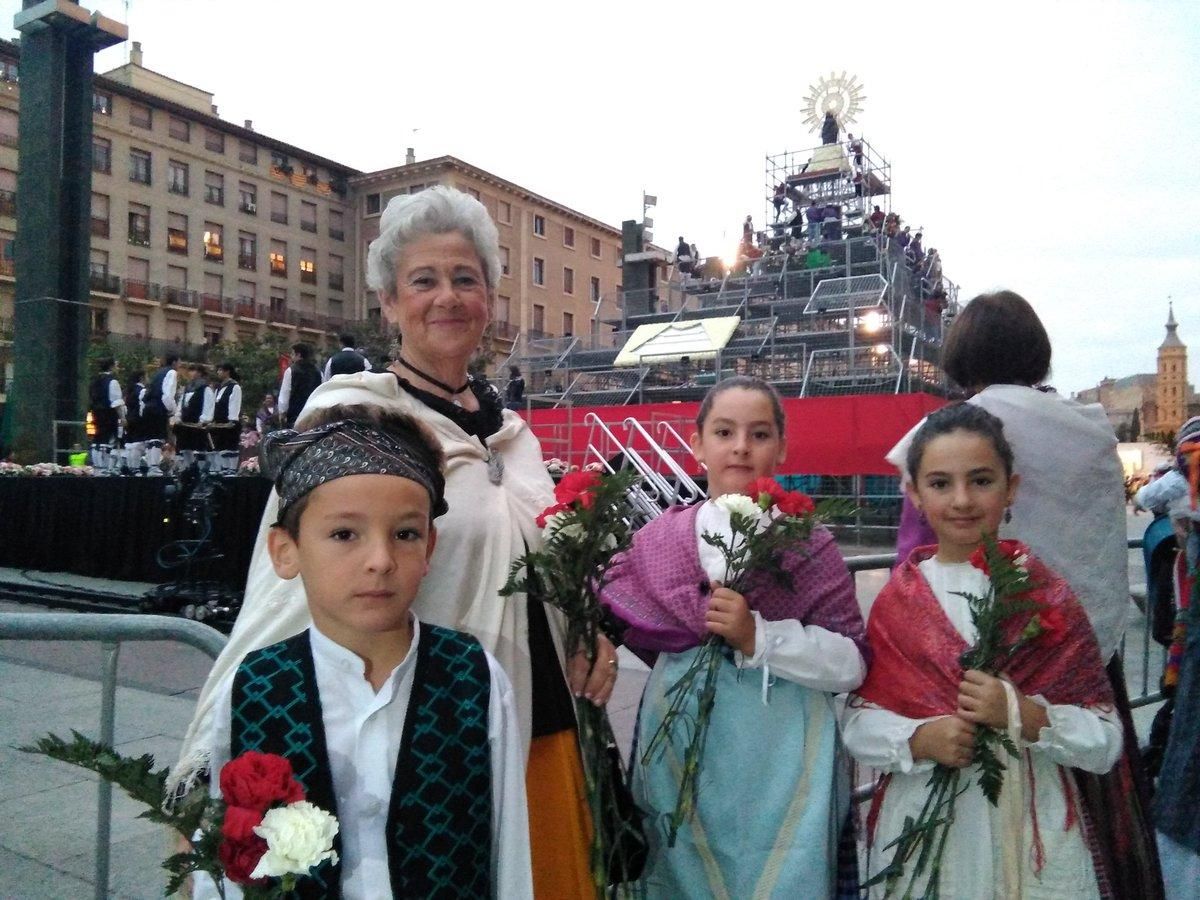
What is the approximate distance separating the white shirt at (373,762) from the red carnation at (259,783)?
0.62ft

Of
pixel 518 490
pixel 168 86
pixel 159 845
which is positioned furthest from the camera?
pixel 168 86

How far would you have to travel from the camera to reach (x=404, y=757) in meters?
1.32

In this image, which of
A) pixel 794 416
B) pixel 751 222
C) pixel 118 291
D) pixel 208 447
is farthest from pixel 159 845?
pixel 118 291

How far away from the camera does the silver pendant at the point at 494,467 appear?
1.84 meters

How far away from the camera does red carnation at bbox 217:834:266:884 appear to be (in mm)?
1075

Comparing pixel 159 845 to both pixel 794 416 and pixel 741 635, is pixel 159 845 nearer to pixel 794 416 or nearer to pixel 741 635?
pixel 741 635

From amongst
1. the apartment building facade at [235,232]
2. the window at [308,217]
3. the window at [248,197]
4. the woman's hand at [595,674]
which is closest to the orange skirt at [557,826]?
the woman's hand at [595,674]

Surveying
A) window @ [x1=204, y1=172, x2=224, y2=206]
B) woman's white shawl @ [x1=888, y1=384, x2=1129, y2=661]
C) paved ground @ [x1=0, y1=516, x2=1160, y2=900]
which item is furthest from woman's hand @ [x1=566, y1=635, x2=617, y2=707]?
window @ [x1=204, y1=172, x2=224, y2=206]

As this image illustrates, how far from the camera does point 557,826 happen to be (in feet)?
5.70

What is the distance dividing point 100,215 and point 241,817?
48398 millimetres

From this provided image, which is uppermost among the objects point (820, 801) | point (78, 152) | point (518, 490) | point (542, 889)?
point (78, 152)

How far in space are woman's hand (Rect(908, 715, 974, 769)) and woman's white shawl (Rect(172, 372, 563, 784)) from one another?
79 centimetres

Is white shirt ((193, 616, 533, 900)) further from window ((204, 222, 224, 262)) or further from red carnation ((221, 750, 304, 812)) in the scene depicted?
window ((204, 222, 224, 262))

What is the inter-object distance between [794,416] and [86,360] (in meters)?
10.6
